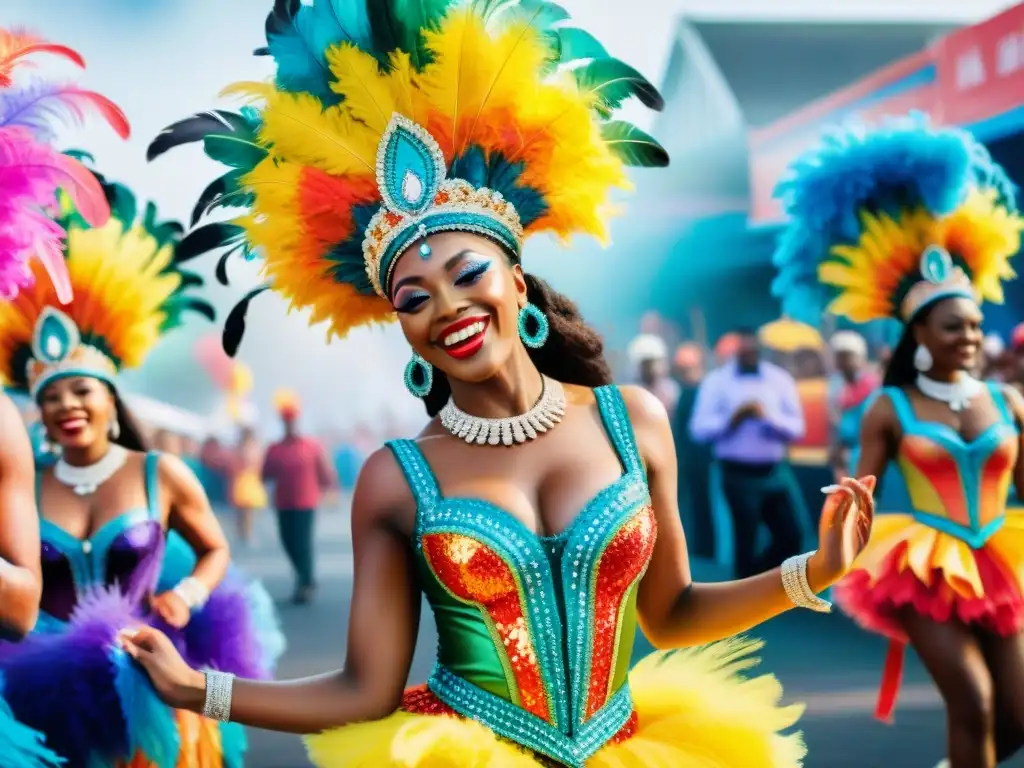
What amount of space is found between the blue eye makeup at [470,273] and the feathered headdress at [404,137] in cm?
10

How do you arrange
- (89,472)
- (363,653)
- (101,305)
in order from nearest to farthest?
(363,653)
(89,472)
(101,305)

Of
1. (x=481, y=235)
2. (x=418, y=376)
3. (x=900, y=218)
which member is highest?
(x=900, y=218)

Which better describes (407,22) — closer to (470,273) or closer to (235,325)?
(470,273)

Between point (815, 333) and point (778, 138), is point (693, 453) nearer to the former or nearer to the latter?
point (815, 333)

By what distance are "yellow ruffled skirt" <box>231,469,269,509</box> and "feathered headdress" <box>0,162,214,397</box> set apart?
10117 millimetres

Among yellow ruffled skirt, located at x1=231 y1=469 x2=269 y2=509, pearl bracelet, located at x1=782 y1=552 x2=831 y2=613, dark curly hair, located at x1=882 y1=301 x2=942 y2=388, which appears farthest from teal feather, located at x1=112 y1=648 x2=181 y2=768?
yellow ruffled skirt, located at x1=231 y1=469 x2=269 y2=509

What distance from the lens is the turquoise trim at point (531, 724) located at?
266 centimetres

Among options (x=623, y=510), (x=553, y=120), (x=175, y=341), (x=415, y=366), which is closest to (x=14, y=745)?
(x=415, y=366)

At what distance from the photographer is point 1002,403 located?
5.18 meters

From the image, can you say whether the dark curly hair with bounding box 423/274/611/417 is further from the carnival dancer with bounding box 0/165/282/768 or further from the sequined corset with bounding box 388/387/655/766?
the carnival dancer with bounding box 0/165/282/768

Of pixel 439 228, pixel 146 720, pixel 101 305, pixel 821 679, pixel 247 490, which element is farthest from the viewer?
pixel 247 490

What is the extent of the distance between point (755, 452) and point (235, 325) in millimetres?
6853

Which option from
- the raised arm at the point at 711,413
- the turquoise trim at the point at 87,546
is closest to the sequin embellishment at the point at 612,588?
the turquoise trim at the point at 87,546

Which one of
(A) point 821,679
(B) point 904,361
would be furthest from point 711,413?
(B) point 904,361
